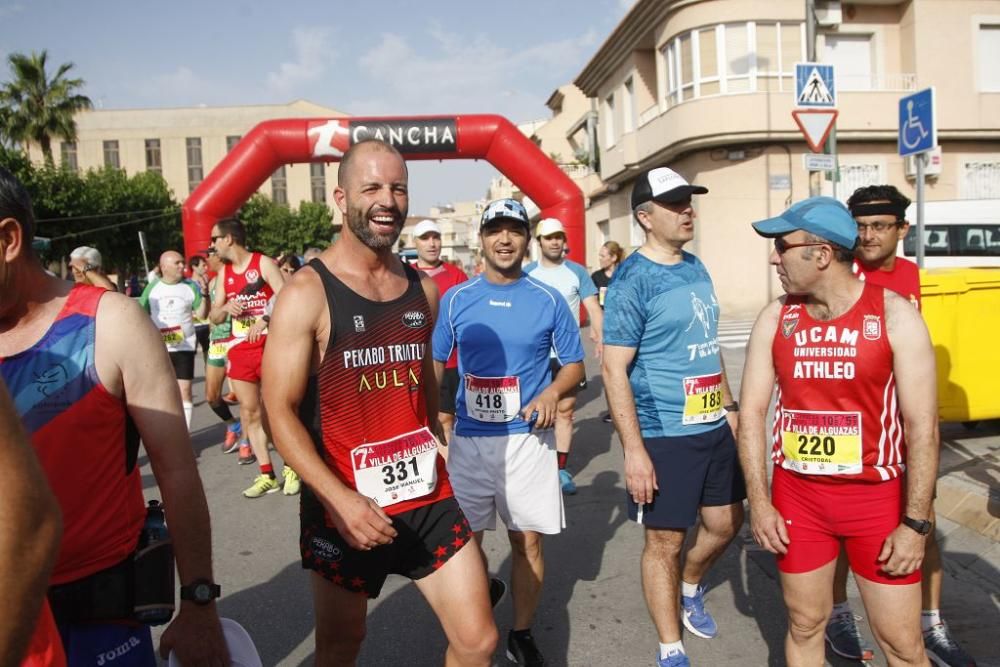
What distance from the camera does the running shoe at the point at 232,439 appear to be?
820 cm

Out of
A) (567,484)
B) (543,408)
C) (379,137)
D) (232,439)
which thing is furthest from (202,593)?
(379,137)

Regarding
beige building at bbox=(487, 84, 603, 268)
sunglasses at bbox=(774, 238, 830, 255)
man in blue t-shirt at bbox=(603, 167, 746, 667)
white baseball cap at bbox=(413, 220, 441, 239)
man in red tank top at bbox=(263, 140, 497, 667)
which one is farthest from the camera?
beige building at bbox=(487, 84, 603, 268)

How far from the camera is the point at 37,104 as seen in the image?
39.8 metres

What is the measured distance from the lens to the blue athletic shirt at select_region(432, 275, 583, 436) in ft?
12.6

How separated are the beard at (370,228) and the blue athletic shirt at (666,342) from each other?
1.20 metres

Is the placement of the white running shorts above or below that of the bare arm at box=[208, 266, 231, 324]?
below

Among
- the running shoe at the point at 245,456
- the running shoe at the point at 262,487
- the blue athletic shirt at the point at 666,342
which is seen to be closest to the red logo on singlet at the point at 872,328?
the blue athletic shirt at the point at 666,342

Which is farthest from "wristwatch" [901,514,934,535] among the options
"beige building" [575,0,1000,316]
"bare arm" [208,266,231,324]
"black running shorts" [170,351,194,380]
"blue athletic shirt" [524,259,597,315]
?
"beige building" [575,0,1000,316]

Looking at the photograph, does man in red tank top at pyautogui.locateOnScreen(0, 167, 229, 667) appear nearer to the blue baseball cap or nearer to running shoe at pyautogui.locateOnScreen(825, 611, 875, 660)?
the blue baseball cap

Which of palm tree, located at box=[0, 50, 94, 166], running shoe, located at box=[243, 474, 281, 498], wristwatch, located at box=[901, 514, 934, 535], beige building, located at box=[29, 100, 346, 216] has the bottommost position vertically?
running shoe, located at box=[243, 474, 281, 498]

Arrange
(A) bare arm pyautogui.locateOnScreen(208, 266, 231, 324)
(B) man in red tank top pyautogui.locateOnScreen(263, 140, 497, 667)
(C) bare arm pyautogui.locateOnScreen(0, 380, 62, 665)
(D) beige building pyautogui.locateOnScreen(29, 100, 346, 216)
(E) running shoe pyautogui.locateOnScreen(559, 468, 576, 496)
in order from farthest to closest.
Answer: (D) beige building pyautogui.locateOnScreen(29, 100, 346, 216), (A) bare arm pyautogui.locateOnScreen(208, 266, 231, 324), (E) running shoe pyautogui.locateOnScreen(559, 468, 576, 496), (B) man in red tank top pyautogui.locateOnScreen(263, 140, 497, 667), (C) bare arm pyautogui.locateOnScreen(0, 380, 62, 665)

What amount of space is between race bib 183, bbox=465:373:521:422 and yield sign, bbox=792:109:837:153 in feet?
25.0

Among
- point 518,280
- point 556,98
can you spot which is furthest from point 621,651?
point 556,98

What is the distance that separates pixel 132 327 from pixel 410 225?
363ft
